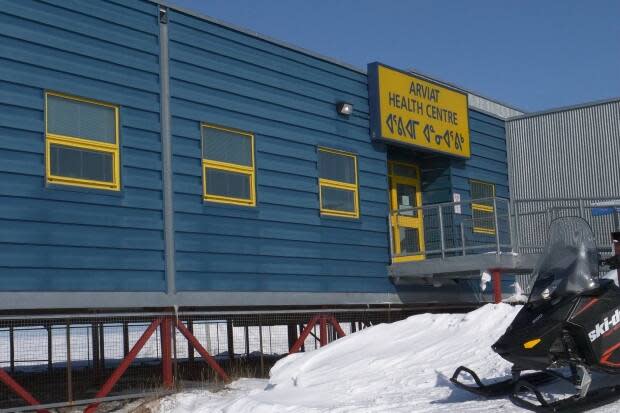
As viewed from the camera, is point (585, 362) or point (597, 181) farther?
point (597, 181)

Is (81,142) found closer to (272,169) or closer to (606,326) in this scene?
(272,169)

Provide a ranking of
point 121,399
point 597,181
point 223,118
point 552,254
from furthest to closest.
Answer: point 597,181 → point 223,118 → point 121,399 → point 552,254

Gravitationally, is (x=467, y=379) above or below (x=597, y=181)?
below

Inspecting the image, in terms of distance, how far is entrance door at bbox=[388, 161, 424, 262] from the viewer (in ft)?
52.3

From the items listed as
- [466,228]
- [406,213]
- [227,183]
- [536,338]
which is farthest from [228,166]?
[536,338]

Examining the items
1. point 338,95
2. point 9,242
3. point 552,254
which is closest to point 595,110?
point 338,95

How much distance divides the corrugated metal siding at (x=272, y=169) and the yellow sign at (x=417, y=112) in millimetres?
277

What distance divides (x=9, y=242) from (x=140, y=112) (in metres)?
2.64

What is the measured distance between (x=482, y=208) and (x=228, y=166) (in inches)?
289

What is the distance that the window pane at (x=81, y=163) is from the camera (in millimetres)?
10734

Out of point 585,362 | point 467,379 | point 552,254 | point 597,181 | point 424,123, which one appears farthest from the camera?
point 597,181

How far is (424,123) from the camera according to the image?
16703 mm

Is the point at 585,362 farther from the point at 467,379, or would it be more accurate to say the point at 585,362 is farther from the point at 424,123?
the point at 424,123

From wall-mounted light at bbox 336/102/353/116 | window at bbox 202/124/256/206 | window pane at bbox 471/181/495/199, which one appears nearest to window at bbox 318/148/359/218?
wall-mounted light at bbox 336/102/353/116
